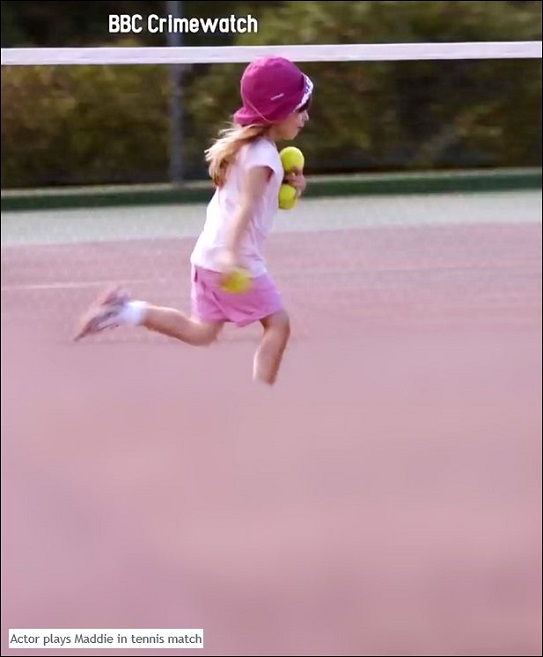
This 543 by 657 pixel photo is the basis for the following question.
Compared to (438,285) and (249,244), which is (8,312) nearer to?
(438,285)

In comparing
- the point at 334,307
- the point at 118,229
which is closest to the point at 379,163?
the point at 118,229

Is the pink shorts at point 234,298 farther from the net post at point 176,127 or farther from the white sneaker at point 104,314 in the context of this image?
the net post at point 176,127

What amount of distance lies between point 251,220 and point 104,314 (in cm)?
14

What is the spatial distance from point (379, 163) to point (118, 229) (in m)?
0.31

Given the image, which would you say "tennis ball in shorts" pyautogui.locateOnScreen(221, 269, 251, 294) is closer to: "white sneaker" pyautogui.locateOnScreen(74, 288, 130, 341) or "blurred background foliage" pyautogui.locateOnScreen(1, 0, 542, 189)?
"white sneaker" pyautogui.locateOnScreen(74, 288, 130, 341)

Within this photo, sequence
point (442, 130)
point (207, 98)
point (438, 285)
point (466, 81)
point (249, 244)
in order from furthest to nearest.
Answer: point (438, 285)
point (466, 81)
point (442, 130)
point (207, 98)
point (249, 244)

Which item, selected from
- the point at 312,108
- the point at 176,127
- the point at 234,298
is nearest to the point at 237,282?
the point at 234,298

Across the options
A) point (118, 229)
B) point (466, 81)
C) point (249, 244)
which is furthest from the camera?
point (466, 81)

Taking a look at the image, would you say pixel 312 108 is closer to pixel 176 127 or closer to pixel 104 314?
pixel 176 127

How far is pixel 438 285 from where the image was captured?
5027 millimetres

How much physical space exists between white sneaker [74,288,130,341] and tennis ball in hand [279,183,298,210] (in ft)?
0.44

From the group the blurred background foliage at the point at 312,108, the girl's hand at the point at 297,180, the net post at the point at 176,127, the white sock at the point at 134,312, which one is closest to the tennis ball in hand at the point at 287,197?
the girl's hand at the point at 297,180

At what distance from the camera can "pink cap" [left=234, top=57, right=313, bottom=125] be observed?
0.76 metres

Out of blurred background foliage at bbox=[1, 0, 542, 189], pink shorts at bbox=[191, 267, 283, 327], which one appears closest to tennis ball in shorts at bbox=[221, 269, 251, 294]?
pink shorts at bbox=[191, 267, 283, 327]
